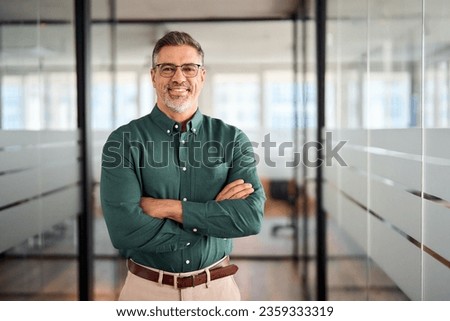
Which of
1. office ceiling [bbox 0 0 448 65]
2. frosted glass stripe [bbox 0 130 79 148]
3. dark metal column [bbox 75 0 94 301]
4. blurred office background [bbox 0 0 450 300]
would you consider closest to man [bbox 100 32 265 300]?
blurred office background [bbox 0 0 450 300]

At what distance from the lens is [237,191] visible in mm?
1840

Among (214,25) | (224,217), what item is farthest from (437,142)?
(214,25)

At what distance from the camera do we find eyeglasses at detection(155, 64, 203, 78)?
1.84 m

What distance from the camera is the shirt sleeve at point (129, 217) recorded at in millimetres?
1798

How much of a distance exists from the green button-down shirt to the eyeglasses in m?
0.15

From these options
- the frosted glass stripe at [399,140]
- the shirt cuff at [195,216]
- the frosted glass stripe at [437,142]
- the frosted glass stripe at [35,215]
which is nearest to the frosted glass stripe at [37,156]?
the frosted glass stripe at [35,215]

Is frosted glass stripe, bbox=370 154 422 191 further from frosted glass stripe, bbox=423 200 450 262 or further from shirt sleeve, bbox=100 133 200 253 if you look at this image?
shirt sleeve, bbox=100 133 200 253

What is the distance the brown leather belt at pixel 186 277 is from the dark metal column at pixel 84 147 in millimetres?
1151

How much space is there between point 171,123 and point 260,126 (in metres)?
0.70

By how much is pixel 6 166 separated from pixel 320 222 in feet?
4.77

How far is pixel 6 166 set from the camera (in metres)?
2.42

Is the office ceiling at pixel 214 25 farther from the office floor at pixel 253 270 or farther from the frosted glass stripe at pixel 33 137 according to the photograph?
the office floor at pixel 253 270

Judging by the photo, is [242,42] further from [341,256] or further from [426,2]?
[341,256]
